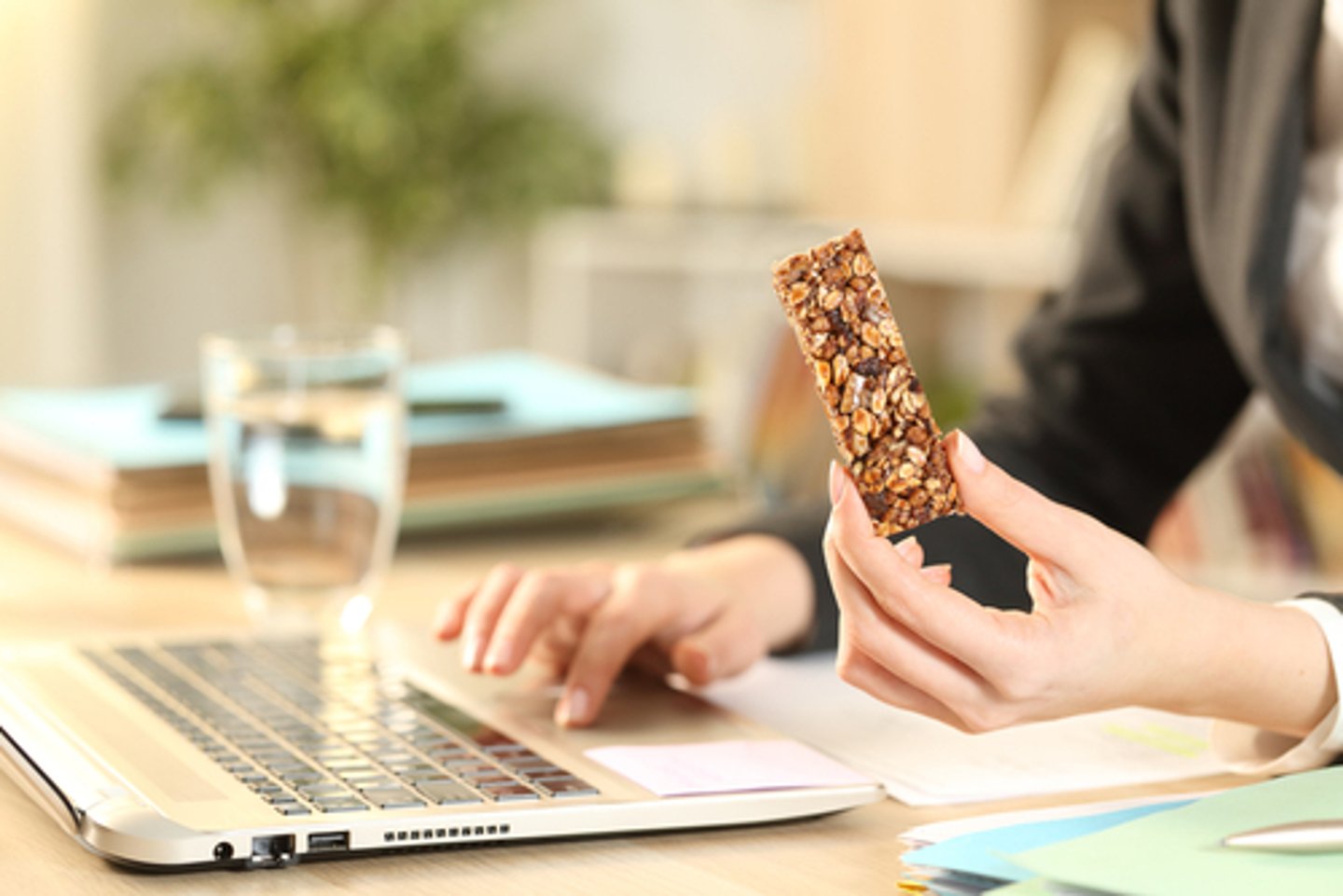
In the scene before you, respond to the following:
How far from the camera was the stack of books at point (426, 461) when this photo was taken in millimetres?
1223

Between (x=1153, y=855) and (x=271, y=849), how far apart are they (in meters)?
0.29

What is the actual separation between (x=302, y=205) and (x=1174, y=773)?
3650 mm

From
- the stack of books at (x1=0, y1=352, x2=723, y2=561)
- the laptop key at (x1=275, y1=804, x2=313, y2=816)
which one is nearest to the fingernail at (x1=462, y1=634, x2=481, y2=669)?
the laptop key at (x1=275, y1=804, x2=313, y2=816)

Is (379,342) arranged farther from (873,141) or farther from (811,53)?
(811,53)

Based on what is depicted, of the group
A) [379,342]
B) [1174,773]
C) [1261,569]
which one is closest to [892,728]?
[1174,773]

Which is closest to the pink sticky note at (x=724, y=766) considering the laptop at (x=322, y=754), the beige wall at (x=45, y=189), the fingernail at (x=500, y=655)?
the laptop at (x=322, y=754)

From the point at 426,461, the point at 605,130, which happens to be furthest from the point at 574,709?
the point at 605,130

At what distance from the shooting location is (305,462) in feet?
3.43

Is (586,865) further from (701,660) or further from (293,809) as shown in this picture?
(701,660)

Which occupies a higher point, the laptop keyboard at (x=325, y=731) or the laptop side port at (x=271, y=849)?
the laptop keyboard at (x=325, y=731)

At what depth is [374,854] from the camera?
0.65 m

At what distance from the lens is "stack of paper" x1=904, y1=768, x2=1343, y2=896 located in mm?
546

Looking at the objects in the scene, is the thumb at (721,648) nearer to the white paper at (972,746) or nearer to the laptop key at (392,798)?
the white paper at (972,746)

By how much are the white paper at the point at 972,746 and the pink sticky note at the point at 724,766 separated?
0.13 ft
